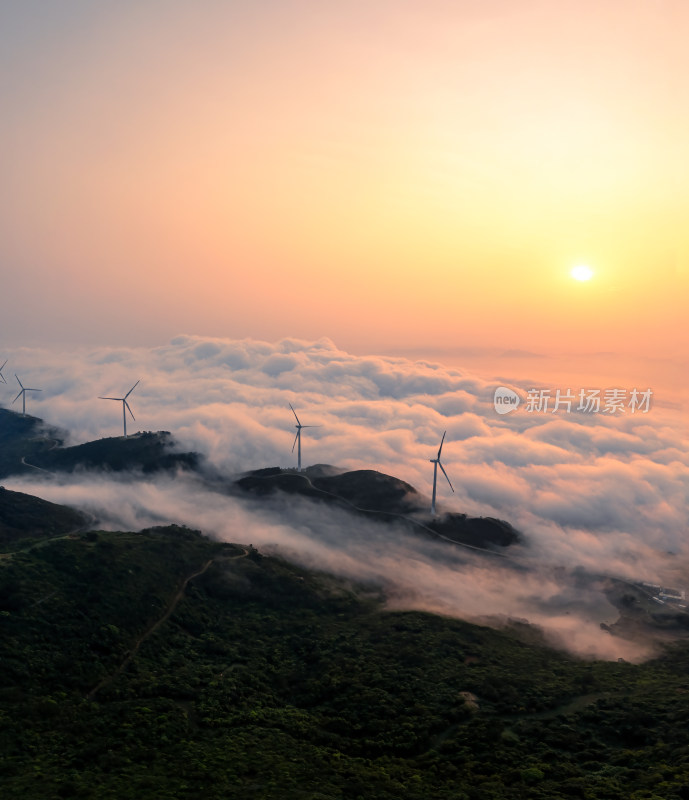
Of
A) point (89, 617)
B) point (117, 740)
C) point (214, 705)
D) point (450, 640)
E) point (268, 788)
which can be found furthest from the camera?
point (450, 640)

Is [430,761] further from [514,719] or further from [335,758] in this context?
[514,719]

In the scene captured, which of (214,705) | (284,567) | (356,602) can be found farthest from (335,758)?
(284,567)

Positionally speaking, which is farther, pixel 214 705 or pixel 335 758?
pixel 214 705

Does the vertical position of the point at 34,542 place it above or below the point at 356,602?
above

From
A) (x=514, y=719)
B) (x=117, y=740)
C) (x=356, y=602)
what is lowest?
(x=356, y=602)

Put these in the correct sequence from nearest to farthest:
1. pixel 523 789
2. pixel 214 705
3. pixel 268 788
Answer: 1. pixel 268 788
2. pixel 523 789
3. pixel 214 705

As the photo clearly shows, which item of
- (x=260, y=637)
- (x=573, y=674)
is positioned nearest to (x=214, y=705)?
(x=260, y=637)
